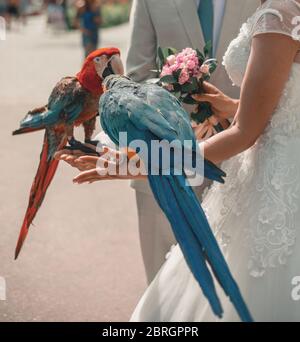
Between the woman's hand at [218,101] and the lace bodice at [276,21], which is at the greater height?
the lace bodice at [276,21]

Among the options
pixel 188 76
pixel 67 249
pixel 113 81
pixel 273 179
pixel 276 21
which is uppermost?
pixel 276 21

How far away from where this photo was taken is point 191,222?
2115 millimetres

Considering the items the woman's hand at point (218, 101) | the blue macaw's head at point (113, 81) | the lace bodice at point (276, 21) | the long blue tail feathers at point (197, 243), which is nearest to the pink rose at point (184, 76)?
the woman's hand at point (218, 101)

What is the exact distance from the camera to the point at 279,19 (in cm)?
235

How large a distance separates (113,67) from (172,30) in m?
0.91

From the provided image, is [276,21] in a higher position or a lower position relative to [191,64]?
higher

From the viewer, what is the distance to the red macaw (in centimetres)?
253

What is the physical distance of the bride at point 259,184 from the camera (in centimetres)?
237

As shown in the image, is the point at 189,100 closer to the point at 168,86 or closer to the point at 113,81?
the point at 168,86

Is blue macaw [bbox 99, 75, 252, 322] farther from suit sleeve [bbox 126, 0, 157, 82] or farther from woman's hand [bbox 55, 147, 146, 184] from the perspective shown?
suit sleeve [bbox 126, 0, 157, 82]

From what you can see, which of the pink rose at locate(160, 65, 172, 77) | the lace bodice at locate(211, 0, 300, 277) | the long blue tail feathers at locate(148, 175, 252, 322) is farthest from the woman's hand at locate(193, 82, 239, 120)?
the long blue tail feathers at locate(148, 175, 252, 322)

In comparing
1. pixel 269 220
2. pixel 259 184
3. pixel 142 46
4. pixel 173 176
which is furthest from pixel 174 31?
pixel 173 176

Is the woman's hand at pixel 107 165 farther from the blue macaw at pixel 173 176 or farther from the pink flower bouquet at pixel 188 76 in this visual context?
the pink flower bouquet at pixel 188 76
